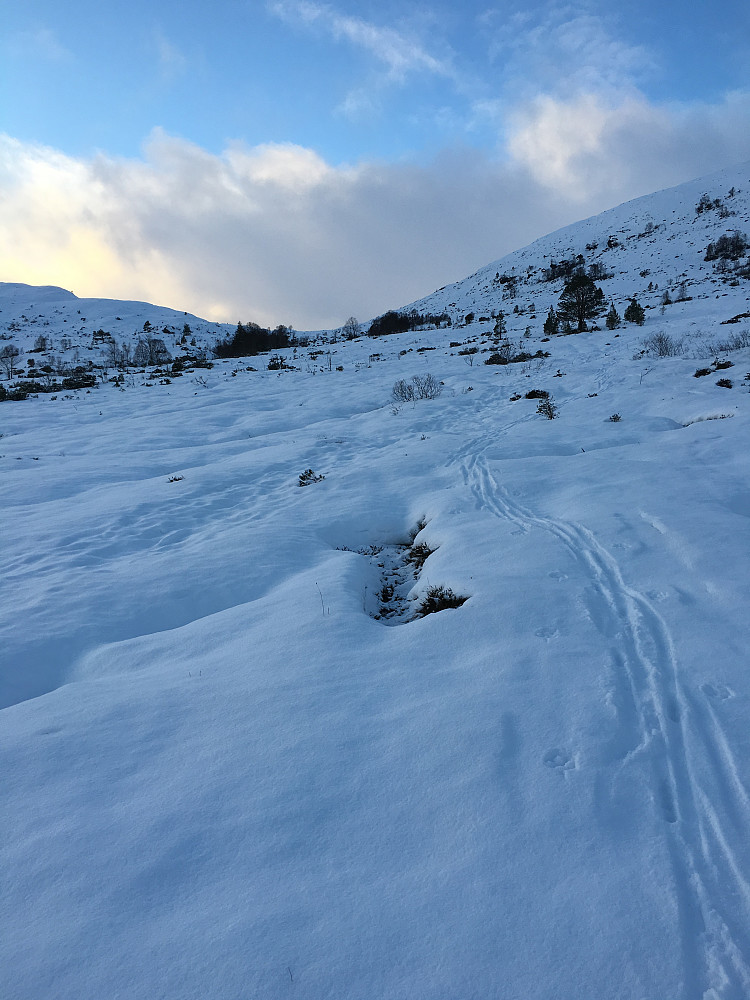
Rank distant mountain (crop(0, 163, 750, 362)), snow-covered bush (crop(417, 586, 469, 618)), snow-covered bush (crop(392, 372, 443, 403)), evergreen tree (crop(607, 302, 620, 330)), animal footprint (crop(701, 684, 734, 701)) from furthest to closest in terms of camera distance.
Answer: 1. distant mountain (crop(0, 163, 750, 362))
2. evergreen tree (crop(607, 302, 620, 330))
3. snow-covered bush (crop(392, 372, 443, 403))
4. snow-covered bush (crop(417, 586, 469, 618))
5. animal footprint (crop(701, 684, 734, 701))

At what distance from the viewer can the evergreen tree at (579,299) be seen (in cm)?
2427

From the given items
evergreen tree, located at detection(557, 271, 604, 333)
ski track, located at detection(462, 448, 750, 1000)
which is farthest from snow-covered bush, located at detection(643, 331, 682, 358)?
ski track, located at detection(462, 448, 750, 1000)

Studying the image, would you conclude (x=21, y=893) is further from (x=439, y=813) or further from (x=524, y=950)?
(x=524, y=950)

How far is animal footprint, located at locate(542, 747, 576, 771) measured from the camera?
2.62 m

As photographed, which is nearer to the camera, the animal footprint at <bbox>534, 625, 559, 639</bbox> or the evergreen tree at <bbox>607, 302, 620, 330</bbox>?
the animal footprint at <bbox>534, 625, 559, 639</bbox>

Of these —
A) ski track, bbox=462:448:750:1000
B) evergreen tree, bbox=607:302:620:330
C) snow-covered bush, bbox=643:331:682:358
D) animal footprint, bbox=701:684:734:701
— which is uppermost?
evergreen tree, bbox=607:302:620:330

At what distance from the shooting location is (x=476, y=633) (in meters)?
3.88

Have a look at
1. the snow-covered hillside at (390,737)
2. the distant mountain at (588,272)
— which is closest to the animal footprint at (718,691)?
the snow-covered hillside at (390,737)

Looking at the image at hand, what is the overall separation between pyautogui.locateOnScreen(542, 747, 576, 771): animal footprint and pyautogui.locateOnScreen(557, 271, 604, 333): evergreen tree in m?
Answer: 25.5

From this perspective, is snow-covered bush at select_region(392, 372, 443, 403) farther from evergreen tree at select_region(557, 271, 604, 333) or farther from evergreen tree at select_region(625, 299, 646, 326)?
evergreen tree at select_region(625, 299, 646, 326)

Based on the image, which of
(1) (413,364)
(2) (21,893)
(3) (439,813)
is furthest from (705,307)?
(2) (21,893)

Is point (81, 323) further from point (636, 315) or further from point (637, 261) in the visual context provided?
point (637, 261)

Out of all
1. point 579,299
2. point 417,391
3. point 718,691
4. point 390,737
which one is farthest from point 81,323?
point 718,691

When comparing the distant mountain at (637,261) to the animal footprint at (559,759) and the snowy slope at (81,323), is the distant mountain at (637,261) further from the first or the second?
the animal footprint at (559,759)
